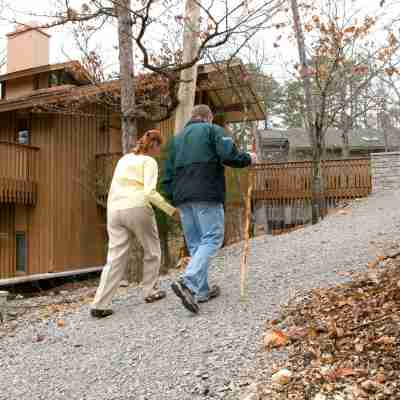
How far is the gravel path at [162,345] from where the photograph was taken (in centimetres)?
322

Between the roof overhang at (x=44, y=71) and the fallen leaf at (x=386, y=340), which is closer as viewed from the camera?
the fallen leaf at (x=386, y=340)

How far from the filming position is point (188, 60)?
28.1ft

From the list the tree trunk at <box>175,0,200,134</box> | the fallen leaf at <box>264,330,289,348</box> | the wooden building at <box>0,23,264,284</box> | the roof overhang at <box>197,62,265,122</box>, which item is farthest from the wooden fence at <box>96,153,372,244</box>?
the fallen leaf at <box>264,330,289,348</box>

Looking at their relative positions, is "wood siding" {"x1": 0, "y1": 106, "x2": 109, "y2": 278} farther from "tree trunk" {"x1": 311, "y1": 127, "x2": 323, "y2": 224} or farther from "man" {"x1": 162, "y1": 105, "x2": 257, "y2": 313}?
"man" {"x1": 162, "y1": 105, "x2": 257, "y2": 313}

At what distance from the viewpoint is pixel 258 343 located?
3557 millimetres

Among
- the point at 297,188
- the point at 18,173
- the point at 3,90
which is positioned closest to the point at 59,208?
the point at 18,173

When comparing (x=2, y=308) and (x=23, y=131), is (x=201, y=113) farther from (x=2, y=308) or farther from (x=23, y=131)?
(x=23, y=131)

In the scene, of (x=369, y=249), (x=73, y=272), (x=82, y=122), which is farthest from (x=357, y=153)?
(x=369, y=249)

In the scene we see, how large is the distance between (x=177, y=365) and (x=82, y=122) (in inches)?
533

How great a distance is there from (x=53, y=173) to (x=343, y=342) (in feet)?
43.6

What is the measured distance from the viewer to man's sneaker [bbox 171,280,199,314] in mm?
4254

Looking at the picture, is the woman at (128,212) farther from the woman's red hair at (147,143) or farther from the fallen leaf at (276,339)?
the fallen leaf at (276,339)

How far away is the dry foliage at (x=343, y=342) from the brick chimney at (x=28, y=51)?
1650cm

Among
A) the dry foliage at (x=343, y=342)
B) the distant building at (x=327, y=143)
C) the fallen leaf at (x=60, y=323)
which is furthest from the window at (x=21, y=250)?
the distant building at (x=327, y=143)
